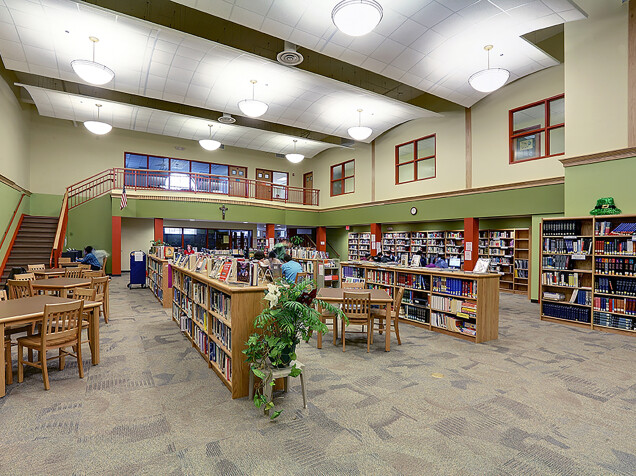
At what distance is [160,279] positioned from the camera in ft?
28.3

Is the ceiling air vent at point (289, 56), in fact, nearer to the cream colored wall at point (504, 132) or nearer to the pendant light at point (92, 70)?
the pendant light at point (92, 70)

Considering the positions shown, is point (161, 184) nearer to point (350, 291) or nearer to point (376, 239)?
point (376, 239)

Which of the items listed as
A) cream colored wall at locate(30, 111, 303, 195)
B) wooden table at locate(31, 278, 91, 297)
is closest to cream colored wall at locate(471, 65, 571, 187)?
wooden table at locate(31, 278, 91, 297)

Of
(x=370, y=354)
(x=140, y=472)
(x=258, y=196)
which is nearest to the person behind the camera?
(x=140, y=472)

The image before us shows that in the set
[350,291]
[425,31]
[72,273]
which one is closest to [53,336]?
[350,291]

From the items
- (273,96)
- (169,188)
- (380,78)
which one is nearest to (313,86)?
(273,96)

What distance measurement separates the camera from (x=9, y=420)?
9.44ft

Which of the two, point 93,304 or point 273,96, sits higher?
point 273,96

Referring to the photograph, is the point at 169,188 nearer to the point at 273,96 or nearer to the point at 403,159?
the point at 273,96

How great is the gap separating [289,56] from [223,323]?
6.52 meters

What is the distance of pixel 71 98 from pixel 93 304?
964 cm

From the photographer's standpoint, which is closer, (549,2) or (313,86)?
(549,2)

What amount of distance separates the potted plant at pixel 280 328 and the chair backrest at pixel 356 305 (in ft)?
5.49

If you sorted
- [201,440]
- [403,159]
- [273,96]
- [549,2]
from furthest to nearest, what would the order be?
[403,159]
[273,96]
[549,2]
[201,440]
